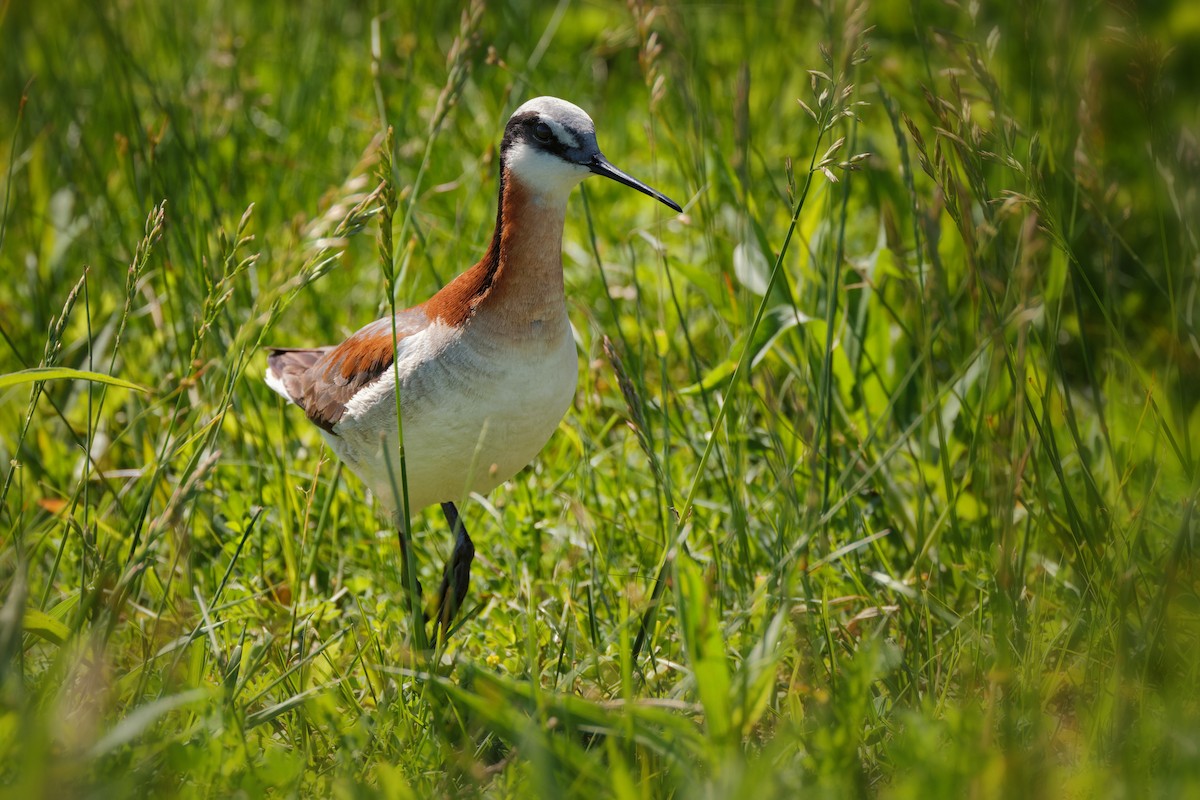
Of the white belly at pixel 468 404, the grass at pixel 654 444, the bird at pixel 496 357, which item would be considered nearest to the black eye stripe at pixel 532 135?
the bird at pixel 496 357

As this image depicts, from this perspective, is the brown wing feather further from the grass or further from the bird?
the grass

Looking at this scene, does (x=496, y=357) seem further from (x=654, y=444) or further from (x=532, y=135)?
(x=532, y=135)

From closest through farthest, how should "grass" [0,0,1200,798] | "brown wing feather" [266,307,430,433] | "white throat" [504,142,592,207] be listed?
"grass" [0,0,1200,798], "white throat" [504,142,592,207], "brown wing feather" [266,307,430,433]

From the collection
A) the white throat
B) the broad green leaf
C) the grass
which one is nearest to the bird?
the white throat

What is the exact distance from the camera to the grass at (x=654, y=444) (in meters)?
2.16

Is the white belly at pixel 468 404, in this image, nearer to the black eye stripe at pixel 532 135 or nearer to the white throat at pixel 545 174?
the white throat at pixel 545 174

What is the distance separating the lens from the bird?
9.44 ft

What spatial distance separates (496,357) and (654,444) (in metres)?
0.48

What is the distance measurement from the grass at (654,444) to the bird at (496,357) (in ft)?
0.77

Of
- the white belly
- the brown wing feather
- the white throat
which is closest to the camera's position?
the white belly

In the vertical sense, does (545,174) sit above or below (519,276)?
above

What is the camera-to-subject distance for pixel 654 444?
3061mm

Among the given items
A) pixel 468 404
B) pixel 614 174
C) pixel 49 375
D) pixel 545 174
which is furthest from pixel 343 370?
pixel 49 375

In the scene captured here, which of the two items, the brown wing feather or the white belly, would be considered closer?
the white belly
